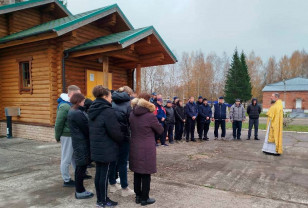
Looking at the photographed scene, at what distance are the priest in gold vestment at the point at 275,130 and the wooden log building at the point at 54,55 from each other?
16.0ft

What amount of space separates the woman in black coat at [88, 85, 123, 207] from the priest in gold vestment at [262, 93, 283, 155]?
5.70 m

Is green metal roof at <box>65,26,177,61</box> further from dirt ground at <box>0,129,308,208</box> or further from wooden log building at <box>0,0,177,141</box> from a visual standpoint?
dirt ground at <box>0,129,308,208</box>

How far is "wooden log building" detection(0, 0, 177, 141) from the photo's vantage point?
8508mm

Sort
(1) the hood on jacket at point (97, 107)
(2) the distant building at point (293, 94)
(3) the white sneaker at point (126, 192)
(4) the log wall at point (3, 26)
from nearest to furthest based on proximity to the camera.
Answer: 1. (1) the hood on jacket at point (97, 107)
2. (3) the white sneaker at point (126, 192)
3. (4) the log wall at point (3, 26)
4. (2) the distant building at point (293, 94)

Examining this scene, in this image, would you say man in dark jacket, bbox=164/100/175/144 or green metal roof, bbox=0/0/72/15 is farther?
green metal roof, bbox=0/0/72/15

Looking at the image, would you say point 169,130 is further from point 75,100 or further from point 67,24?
point 75,100

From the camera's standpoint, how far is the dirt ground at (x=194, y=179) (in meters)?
3.94

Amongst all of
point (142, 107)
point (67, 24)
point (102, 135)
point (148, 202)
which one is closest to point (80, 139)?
point (102, 135)

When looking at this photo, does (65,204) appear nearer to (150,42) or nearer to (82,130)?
(82,130)

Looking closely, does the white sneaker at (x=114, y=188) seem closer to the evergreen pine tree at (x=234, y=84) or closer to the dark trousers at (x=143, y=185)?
the dark trousers at (x=143, y=185)

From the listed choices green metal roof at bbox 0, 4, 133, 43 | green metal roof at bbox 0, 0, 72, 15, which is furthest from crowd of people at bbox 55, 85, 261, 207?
green metal roof at bbox 0, 0, 72, 15

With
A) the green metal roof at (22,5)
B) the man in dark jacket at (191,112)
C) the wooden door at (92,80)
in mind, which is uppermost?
the green metal roof at (22,5)

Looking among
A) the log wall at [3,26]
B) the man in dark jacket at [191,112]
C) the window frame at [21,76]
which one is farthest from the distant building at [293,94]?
the log wall at [3,26]

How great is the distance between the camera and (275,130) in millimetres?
7344
